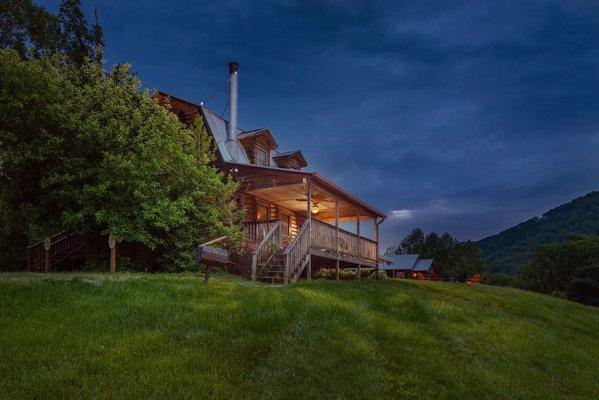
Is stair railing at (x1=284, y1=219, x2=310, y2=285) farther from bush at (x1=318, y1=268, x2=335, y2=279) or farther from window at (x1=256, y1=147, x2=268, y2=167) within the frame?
window at (x1=256, y1=147, x2=268, y2=167)

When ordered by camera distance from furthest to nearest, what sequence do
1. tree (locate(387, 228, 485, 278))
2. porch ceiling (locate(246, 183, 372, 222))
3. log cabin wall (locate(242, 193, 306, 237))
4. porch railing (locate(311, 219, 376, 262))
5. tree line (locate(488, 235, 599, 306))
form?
1. tree (locate(387, 228, 485, 278))
2. tree line (locate(488, 235, 599, 306))
3. log cabin wall (locate(242, 193, 306, 237))
4. porch ceiling (locate(246, 183, 372, 222))
5. porch railing (locate(311, 219, 376, 262))

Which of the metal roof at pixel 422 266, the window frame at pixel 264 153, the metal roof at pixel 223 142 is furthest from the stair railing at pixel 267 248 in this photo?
the metal roof at pixel 422 266

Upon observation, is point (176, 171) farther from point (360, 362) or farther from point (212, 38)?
point (212, 38)

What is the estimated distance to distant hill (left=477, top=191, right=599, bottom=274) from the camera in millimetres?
86625

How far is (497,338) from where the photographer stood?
31.9 feet

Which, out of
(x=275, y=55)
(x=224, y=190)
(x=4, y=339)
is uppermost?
(x=275, y=55)

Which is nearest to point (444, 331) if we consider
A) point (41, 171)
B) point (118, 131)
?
point (118, 131)

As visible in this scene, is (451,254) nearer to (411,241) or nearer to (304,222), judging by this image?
(411,241)

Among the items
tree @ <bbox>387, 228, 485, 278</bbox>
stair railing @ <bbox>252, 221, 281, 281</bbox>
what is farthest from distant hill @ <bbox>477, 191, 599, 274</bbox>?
stair railing @ <bbox>252, 221, 281, 281</bbox>

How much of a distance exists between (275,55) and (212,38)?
21.2 feet

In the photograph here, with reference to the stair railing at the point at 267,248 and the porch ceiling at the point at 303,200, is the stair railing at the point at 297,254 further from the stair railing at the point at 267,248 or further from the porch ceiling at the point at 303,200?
the porch ceiling at the point at 303,200

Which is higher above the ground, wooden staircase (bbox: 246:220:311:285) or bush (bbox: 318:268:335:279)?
wooden staircase (bbox: 246:220:311:285)

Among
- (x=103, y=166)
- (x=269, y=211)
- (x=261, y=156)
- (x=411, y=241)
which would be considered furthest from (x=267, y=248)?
(x=411, y=241)

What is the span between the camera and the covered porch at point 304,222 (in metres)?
17.5
